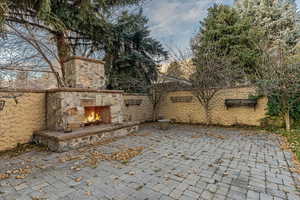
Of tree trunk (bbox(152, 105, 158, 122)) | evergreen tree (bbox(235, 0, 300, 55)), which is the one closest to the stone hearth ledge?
tree trunk (bbox(152, 105, 158, 122))

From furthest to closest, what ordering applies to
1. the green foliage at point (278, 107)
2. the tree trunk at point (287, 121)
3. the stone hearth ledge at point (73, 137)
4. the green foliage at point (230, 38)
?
the green foliage at point (230, 38) → the green foliage at point (278, 107) → the tree trunk at point (287, 121) → the stone hearth ledge at point (73, 137)

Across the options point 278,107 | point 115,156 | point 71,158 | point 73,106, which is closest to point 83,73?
point 73,106

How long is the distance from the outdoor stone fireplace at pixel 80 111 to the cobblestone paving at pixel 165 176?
1.58 feet

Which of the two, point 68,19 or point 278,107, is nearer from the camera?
point 278,107

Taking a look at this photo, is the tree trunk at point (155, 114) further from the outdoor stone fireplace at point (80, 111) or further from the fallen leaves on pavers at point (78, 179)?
the fallen leaves on pavers at point (78, 179)

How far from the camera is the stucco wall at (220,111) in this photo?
247 inches

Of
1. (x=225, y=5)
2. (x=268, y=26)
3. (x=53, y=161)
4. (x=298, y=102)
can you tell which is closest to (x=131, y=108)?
(x=53, y=161)

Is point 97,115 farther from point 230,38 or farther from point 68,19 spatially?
point 230,38

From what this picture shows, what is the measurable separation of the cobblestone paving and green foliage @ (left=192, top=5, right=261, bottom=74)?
633cm

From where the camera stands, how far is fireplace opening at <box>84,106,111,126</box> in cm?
558

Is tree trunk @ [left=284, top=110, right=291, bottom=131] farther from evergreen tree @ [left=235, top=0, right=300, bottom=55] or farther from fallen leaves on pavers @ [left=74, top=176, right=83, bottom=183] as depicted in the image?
evergreen tree @ [left=235, top=0, right=300, bottom=55]

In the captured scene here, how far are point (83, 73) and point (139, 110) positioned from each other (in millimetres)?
3833

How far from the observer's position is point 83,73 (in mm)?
5301

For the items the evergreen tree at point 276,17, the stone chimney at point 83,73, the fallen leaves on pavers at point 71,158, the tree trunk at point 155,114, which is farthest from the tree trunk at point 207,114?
the evergreen tree at point 276,17
